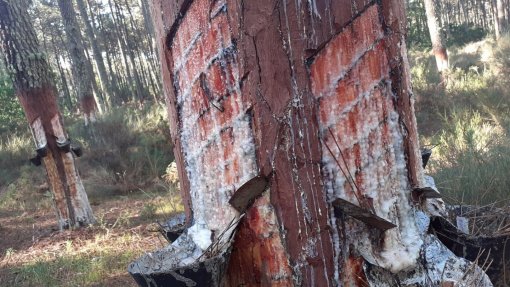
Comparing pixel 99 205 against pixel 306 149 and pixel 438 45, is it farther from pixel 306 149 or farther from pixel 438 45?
pixel 438 45

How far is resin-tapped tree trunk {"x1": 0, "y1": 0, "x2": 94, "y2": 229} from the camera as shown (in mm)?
6004

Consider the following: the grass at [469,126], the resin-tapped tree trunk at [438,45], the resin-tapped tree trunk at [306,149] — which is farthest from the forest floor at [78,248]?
the resin-tapped tree trunk at [438,45]

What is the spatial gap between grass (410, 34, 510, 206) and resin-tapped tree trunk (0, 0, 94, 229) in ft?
14.5

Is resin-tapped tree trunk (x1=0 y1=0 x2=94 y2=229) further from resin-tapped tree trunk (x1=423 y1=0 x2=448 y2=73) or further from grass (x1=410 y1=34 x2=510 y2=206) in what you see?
resin-tapped tree trunk (x1=423 y1=0 x2=448 y2=73)

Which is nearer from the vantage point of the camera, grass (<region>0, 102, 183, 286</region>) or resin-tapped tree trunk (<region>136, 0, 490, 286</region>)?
resin-tapped tree trunk (<region>136, 0, 490, 286</region>)

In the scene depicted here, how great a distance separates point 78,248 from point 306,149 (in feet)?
17.7

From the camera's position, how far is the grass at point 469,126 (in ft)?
10.5

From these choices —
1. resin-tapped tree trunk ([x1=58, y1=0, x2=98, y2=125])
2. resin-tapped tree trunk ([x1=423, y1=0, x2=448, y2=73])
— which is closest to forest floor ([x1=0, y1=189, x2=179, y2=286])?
resin-tapped tree trunk ([x1=58, y1=0, x2=98, y2=125])

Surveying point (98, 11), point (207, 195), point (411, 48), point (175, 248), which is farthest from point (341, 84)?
point (98, 11)

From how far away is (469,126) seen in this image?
677cm

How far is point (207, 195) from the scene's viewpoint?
0.88 m

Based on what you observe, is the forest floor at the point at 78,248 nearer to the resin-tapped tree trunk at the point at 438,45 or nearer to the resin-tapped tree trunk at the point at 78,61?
the resin-tapped tree trunk at the point at 78,61

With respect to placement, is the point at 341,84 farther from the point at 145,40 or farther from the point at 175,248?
the point at 145,40

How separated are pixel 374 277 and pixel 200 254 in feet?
0.97
